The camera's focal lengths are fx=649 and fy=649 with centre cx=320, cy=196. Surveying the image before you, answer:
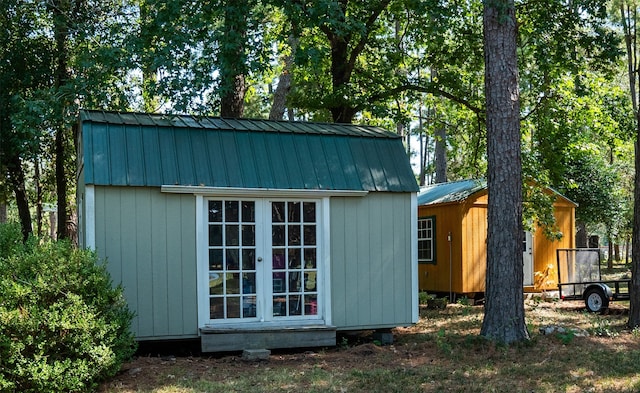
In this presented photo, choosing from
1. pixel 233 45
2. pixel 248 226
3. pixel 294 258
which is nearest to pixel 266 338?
pixel 294 258

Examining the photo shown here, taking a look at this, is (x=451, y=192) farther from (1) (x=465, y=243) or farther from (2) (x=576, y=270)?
(2) (x=576, y=270)

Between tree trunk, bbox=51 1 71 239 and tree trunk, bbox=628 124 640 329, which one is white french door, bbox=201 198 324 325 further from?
tree trunk, bbox=51 1 71 239

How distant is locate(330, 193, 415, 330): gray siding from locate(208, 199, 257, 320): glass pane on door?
1.10 m

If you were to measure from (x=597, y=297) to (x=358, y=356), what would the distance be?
5.90 m

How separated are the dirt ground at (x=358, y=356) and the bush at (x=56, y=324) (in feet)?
1.58

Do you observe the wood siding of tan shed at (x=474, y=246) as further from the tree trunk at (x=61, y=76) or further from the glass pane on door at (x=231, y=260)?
the tree trunk at (x=61, y=76)

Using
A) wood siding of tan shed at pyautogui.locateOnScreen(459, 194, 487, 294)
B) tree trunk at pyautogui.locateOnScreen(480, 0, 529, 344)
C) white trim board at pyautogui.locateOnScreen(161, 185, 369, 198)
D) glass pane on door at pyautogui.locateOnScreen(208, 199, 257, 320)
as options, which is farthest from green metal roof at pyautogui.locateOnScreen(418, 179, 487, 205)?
glass pane on door at pyautogui.locateOnScreen(208, 199, 257, 320)

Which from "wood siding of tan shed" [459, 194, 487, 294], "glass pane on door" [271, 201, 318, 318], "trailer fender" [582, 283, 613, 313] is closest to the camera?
"glass pane on door" [271, 201, 318, 318]

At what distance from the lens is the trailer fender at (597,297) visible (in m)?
11.4

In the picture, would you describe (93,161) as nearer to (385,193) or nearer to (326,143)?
(326,143)

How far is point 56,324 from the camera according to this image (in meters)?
5.69

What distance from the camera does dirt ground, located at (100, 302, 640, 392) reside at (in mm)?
6875

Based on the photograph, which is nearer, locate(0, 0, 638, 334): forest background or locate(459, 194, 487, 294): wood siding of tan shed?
locate(0, 0, 638, 334): forest background

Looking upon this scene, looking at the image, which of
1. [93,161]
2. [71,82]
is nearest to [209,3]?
[71,82]
